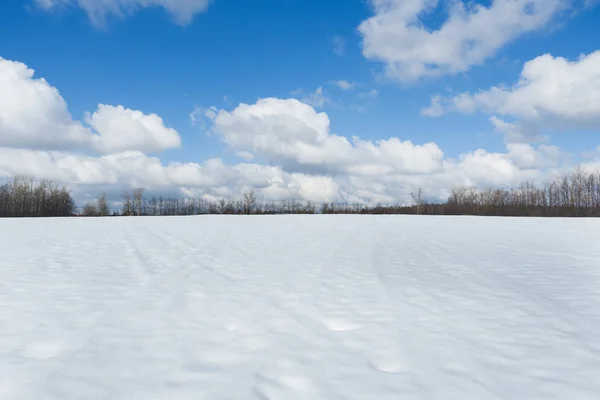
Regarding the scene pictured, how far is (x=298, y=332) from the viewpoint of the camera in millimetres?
4152

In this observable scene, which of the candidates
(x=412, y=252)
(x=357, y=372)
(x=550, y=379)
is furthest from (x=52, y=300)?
(x=412, y=252)

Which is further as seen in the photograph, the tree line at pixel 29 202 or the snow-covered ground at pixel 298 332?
the tree line at pixel 29 202

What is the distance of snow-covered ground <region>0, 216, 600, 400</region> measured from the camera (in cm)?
294

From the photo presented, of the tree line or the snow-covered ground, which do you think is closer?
the snow-covered ground

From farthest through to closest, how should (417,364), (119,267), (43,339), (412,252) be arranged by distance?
(412,252) < (119,267) < (43,339) < (417,364)

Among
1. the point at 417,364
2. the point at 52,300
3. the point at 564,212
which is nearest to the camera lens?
the point at 417,364

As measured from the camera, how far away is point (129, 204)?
90.8m

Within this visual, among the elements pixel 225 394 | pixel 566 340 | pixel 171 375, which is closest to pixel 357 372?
pixel 225 394

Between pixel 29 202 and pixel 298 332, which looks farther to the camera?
pixel 29 202

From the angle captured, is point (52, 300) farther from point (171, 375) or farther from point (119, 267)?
point (171, 375)

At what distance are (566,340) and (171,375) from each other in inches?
162

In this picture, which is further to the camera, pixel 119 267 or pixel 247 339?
pixel 119 267

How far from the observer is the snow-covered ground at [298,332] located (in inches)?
116

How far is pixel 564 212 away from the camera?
2436 inches
